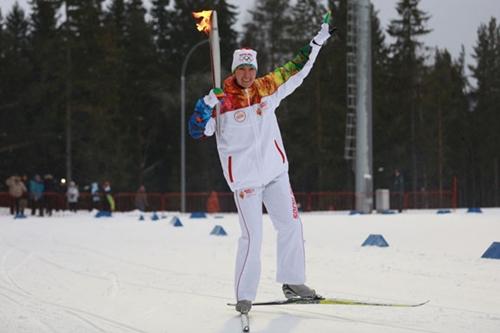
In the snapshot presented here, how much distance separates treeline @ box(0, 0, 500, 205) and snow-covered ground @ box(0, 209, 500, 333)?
41.0 m

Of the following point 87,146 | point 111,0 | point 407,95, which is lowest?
point 87,146

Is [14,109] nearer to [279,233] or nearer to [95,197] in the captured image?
[95,197]

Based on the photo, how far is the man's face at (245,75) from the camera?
6469mm

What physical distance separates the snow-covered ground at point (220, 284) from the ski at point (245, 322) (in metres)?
0.06

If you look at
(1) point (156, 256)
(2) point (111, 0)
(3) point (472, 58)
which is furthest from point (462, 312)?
(3) point (472, 58)

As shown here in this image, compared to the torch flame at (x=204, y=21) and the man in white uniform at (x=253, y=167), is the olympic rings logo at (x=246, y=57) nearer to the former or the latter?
the man in white uniform at (x=253, y=167)

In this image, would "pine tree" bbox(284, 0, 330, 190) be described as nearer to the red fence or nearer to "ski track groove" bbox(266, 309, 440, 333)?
the red fence

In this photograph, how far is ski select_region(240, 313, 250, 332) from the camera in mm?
5704

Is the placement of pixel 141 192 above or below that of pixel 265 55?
below

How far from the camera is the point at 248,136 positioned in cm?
639

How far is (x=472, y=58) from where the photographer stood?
253 ft

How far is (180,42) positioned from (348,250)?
172ft

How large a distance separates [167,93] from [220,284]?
50942mm

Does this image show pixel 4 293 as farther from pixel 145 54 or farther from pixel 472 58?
pixel 472 58
